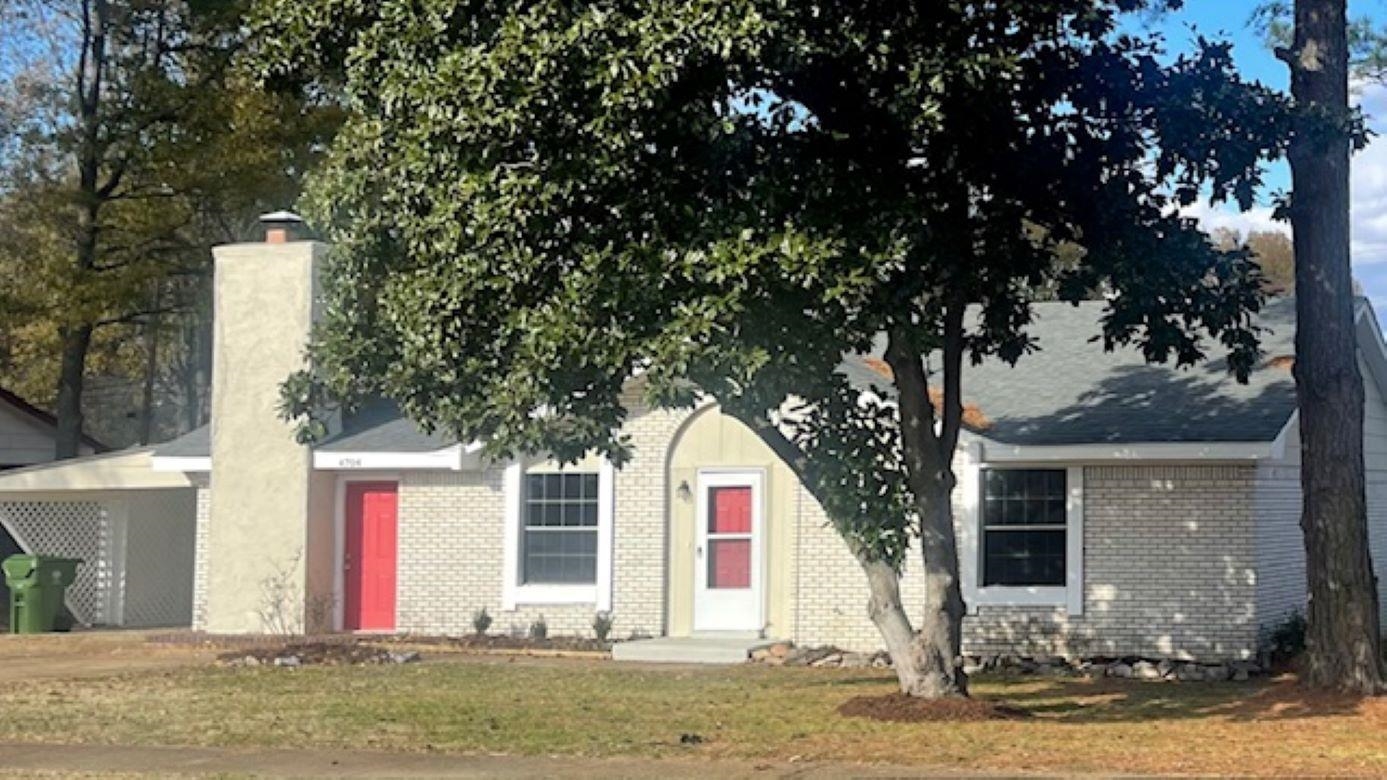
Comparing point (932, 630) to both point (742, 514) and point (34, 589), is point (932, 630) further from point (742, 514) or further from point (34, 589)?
point (34, 589)

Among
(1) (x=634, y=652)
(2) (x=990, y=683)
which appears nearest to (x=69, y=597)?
(1) (x=634, y=652)

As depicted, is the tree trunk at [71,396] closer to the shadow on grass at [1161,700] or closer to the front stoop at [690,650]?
the front stoop at [690,650]

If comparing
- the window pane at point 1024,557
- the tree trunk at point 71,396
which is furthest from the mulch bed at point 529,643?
the tree trunk at point 71,396

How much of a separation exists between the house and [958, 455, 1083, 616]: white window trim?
0.03 metres

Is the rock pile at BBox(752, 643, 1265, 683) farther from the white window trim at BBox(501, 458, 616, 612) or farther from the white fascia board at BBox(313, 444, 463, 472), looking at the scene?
the white fascia board at BBox(313, 444, 463, 472)

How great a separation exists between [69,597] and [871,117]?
18.6m

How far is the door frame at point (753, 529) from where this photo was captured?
21.9m

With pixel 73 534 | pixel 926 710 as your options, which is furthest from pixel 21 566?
pixel 926 710

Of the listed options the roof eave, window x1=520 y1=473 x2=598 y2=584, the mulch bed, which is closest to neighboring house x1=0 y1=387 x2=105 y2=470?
window x1=520 y1=473 x2=598 y2=584

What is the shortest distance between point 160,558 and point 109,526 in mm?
1212

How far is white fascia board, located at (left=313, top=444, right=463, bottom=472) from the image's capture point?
2308cm

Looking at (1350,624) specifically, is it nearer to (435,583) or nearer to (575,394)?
(575,394)

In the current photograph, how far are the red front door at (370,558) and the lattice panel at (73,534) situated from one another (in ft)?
17.5

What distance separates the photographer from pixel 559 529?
23219 millimetres
